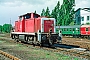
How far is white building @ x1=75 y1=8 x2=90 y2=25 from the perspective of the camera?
61281mm

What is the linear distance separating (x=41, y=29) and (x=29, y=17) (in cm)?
349

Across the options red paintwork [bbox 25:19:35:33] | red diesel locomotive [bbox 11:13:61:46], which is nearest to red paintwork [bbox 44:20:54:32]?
red diesel locomotive [bbox 11:13:61:46]

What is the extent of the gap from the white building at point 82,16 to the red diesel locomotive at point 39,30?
40.9m

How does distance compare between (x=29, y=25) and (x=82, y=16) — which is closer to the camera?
(x=29, y=25)

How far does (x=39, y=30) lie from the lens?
715 inches

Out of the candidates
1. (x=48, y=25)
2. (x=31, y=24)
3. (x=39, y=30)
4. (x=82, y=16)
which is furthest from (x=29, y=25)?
(x=82, y=16)

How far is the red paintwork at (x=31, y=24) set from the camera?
753 inches

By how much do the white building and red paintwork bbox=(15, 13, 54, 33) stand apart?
3952 cm

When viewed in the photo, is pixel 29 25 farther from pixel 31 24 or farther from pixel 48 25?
pixel 48 25

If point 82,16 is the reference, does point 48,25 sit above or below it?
below

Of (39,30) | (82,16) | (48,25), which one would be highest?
(82,16)

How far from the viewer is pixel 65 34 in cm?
4562

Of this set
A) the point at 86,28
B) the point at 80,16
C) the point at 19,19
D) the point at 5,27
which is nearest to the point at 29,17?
the point at 19,19

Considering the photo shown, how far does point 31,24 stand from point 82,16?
1788 inches
